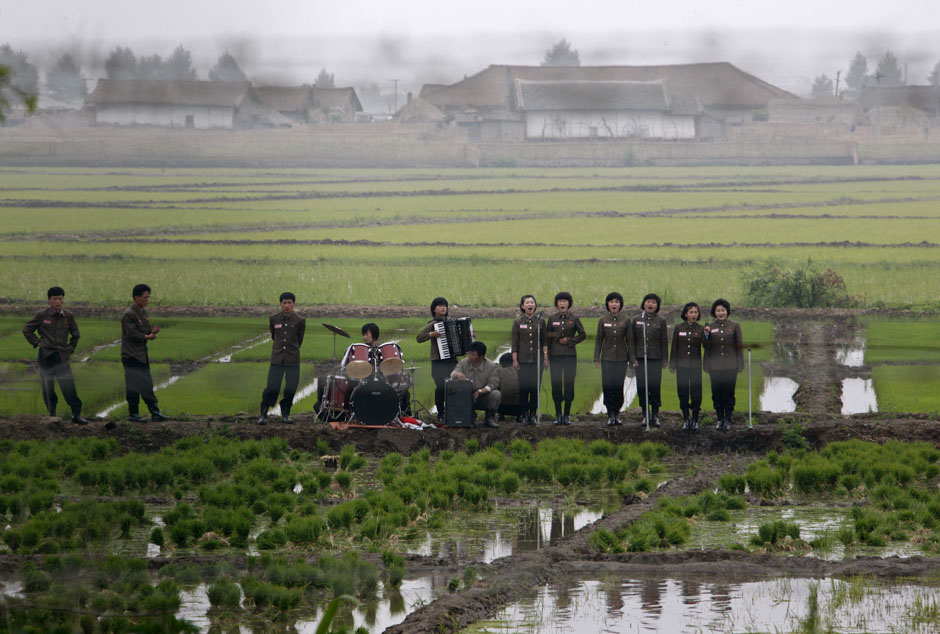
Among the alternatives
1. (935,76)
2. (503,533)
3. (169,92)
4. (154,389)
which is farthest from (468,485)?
(935,76)

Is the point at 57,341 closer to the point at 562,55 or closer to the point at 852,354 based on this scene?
the point at 852,354

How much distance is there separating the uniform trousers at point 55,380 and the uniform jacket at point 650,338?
256 inches

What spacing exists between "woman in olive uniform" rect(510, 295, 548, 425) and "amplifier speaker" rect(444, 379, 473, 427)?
30.9 inches

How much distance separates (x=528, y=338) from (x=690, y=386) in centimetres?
193

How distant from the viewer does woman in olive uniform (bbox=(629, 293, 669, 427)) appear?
1252 cm

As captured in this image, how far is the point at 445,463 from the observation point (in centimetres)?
1105

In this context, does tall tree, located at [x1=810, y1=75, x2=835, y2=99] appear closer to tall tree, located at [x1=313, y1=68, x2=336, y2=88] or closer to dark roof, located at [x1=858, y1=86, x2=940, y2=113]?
dark roof, located at [x1=858, y1=86, x2=940, y2=113]

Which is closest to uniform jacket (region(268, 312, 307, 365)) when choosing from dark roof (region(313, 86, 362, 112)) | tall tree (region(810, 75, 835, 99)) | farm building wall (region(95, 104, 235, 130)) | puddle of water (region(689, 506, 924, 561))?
puddle of water (region(689, 506, 924, 561))

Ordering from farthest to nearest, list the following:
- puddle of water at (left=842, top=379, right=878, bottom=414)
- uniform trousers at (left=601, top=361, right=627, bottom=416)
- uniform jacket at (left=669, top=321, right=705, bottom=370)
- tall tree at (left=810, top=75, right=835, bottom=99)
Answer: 1. tall tree at (left=810, top=75, right=835, bottom=99)
2. puddle of water at (left=842, top=379, right=878, bottom=414)
3. uniform trousers at (left=601, top=361, right=627, bottom=416)
4. uniform jacket at (left=669, top=321, right=705, bottom=370)

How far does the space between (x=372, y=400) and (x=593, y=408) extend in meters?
3.80

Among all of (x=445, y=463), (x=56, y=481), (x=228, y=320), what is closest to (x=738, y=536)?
(x=445, y=463)

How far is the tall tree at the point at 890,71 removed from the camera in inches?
1731

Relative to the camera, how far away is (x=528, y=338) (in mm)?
12812

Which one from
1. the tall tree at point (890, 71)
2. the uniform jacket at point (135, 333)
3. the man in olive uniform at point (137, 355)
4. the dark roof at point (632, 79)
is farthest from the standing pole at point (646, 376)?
the tall tree at point (890, 71)
